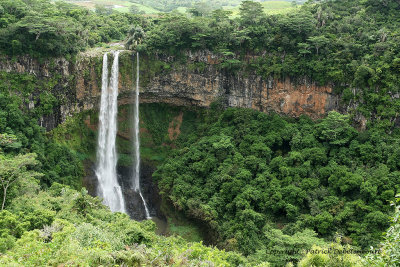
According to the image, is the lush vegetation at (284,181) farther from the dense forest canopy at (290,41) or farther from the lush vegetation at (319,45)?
the dense forest canopy at (290,41)

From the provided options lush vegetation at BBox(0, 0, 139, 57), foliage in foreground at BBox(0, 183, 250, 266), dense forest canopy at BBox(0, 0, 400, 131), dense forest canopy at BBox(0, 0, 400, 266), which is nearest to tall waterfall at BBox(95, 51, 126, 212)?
dense forest canopy at BBox(0, 0, 400, 266)

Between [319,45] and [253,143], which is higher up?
[319,45]

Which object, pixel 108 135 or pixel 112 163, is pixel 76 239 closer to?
pixel 112 163

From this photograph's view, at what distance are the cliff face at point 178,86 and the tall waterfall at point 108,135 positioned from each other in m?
0.58

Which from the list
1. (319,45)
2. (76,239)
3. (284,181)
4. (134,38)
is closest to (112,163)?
(134,38)

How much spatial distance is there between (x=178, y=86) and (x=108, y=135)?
273 inches

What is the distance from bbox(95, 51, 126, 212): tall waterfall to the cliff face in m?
0.58

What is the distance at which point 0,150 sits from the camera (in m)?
21.1

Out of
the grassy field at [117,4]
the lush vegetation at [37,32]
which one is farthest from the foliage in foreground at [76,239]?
the grassy field at [117,4]

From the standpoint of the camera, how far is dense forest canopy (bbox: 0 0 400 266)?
19141 mm

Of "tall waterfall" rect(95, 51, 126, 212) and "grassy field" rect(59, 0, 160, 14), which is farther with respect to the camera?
"grassy field" rect(59, 0, 160, 14)

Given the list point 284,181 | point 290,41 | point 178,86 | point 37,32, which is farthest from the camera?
point 178,86

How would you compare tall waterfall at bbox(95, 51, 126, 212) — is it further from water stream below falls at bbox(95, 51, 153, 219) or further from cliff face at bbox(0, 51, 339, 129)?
cliff face at bbox(0, 51, 339, 129)

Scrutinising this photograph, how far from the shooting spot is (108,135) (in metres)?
29.3
